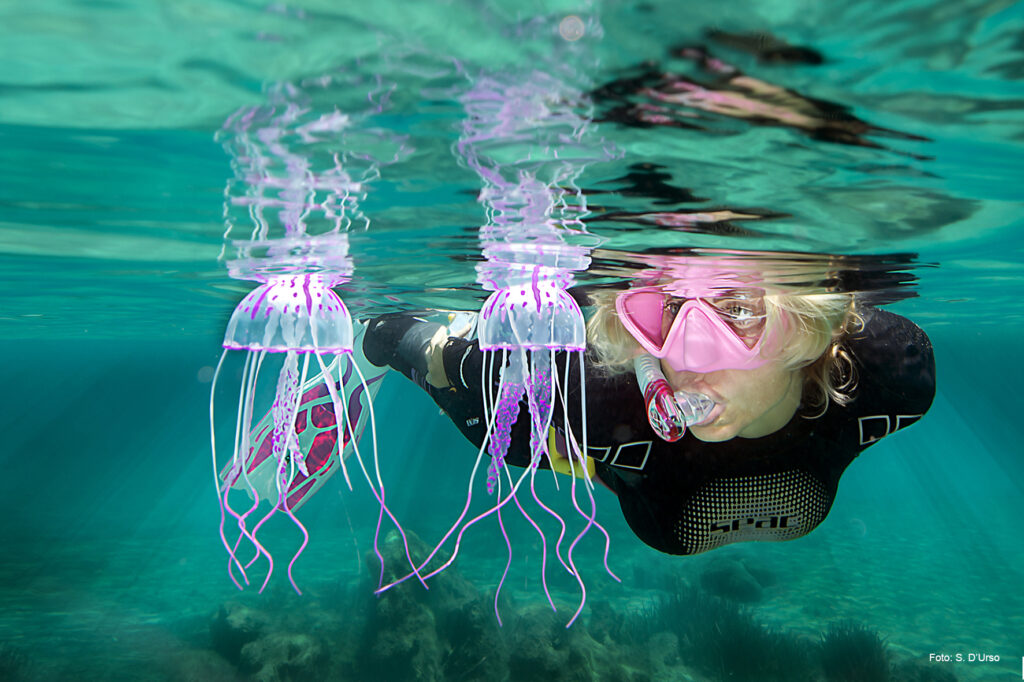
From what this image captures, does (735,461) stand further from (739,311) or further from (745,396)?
(739,311)

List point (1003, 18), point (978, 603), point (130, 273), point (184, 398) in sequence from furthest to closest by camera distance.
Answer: point (184, 398)
point (978, 603)
point (130, 273)
point (1003, 18)

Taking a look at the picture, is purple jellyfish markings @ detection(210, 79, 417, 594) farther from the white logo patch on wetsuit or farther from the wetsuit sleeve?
the white logo patch on wetsuit

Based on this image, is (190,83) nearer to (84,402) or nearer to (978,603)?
(978,603)

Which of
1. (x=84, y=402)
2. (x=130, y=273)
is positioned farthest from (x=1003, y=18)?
(x=84, y=402)

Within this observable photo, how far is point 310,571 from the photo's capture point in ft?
75.7

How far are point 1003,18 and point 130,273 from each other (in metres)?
12.1

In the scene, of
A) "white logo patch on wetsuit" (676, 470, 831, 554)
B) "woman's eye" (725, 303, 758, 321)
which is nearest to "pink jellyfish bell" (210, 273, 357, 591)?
"white logo patch on wetsuit" (676, 470, 831, 554)

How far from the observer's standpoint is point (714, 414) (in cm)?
381

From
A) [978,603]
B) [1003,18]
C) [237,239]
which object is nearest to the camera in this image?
[1003,18]

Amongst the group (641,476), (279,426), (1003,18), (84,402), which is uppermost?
(1003,18)

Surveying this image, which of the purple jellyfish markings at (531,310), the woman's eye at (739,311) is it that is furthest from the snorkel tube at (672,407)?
the woman's eye at (739,311)

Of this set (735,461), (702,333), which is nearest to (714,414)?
(702,333)

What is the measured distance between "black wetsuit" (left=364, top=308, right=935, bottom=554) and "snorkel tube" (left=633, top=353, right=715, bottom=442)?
53 centimetres

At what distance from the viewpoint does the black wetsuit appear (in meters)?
4.02
